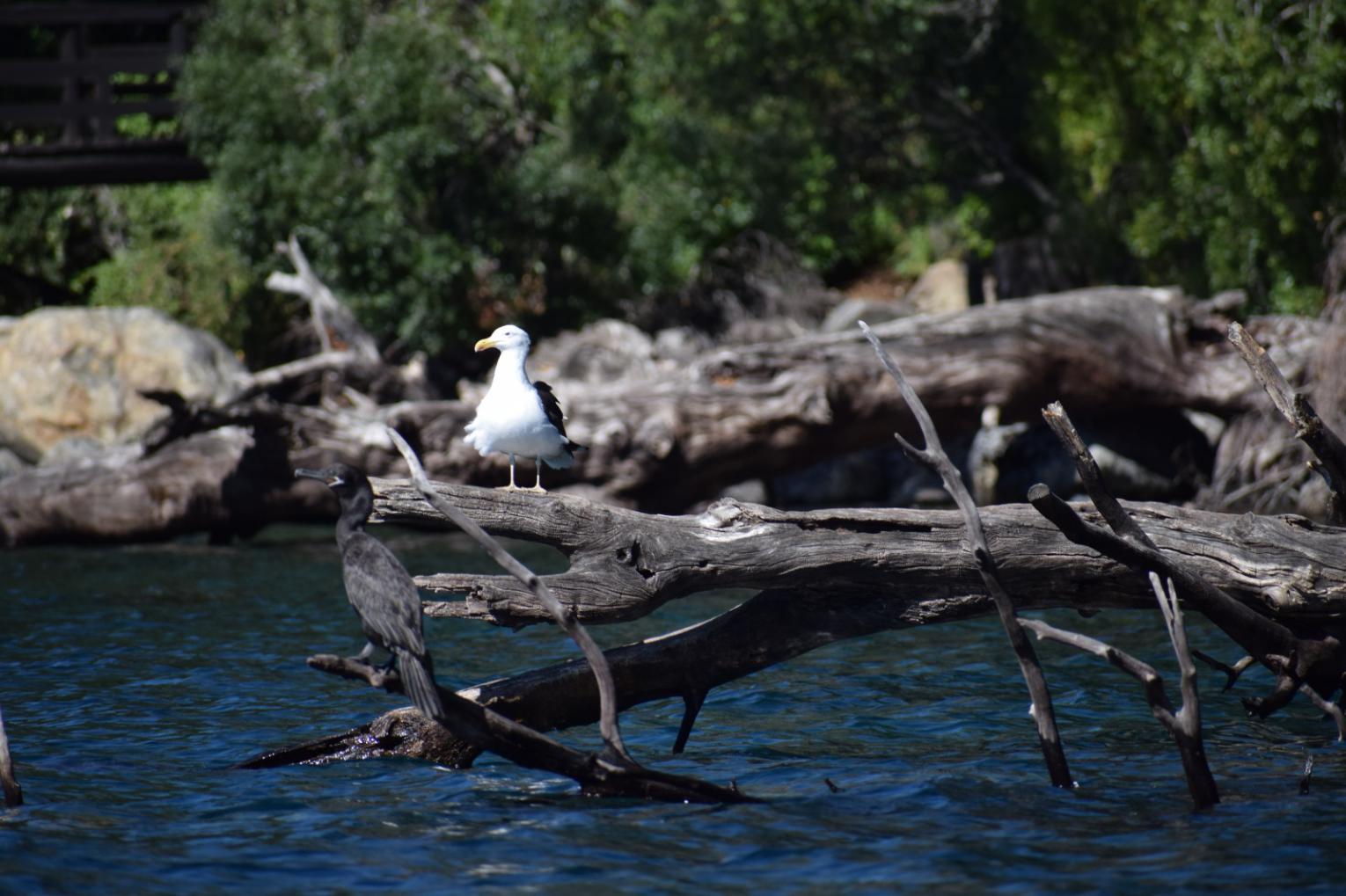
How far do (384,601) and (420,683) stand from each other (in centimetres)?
35

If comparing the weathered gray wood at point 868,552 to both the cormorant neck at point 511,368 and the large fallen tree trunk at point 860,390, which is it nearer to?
the cormorant neck at point 511,368

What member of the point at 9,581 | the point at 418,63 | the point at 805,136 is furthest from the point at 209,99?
the point at 9,581

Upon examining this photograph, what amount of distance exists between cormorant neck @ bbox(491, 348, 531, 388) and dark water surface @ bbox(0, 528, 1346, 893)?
2017mm

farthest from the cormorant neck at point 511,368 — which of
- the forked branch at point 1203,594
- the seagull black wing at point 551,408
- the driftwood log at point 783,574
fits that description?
the forked branch at point 1203,594

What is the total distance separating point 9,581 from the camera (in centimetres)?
1360

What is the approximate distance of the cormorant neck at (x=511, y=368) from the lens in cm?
835

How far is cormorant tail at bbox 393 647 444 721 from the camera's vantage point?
5328mm

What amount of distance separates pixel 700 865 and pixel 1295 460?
9.59 m

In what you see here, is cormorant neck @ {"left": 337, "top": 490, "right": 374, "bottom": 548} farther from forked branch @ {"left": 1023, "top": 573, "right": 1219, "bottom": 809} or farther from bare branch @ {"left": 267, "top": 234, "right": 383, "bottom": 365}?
bare branch @ {"left": 267, "top": 234, "right": 383, "bottom": 365}

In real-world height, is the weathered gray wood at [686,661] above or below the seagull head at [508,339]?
below

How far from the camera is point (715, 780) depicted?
688 cm

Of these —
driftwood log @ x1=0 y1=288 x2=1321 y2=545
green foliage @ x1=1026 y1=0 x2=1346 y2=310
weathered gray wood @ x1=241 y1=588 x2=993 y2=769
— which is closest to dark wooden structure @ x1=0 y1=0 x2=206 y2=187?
driftwood log @ x1=0 y1=288 x2=1321 y2=545

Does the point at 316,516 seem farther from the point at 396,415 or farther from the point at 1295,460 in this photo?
the point at 1295,460

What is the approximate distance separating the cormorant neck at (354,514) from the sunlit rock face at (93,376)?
591 inches
